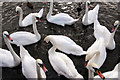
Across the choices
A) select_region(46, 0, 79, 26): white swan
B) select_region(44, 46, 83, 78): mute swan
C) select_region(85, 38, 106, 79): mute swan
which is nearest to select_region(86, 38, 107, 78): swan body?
select_region(85, 38, 106, 79): mute swan

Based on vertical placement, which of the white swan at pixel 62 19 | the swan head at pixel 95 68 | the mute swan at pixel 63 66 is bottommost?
the mute swan at pixel 63 66

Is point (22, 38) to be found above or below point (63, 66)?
above

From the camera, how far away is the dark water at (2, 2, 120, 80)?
21.9 feet

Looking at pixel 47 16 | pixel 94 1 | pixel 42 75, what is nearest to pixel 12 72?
pixel 42 75

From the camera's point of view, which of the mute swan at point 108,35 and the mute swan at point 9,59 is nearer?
the mute swan at point 9,59

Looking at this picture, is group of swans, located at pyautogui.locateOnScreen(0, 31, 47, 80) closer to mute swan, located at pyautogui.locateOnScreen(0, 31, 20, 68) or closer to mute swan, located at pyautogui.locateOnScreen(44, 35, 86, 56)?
mute swan, located at pyautogui.locateOnScreen(0, 31, 20, 68)

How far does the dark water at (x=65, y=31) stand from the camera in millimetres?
6680

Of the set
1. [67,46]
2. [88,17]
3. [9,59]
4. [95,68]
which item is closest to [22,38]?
[9,59]

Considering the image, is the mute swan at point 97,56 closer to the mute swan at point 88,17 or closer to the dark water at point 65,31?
the dark water at point 65,31

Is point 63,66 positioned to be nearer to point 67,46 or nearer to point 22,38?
point 67,46

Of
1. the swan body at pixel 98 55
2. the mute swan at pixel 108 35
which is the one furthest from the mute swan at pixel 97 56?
the mute swan at pixel 108 35

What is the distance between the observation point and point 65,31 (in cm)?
853

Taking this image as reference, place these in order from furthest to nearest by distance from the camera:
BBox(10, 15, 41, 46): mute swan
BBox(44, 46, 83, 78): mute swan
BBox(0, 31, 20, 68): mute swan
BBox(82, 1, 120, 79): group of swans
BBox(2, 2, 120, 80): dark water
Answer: BBox(10, 15, 41, 46): mute swan → BBox(2, 2, 120, 80): dark water → BBox(0, 31, 20, 68): mute swan → BBox(44, 46, 83, 78): mute swan → BBox(82, 1, 120, 79): group of swans

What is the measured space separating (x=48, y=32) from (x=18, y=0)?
3.64 metres
